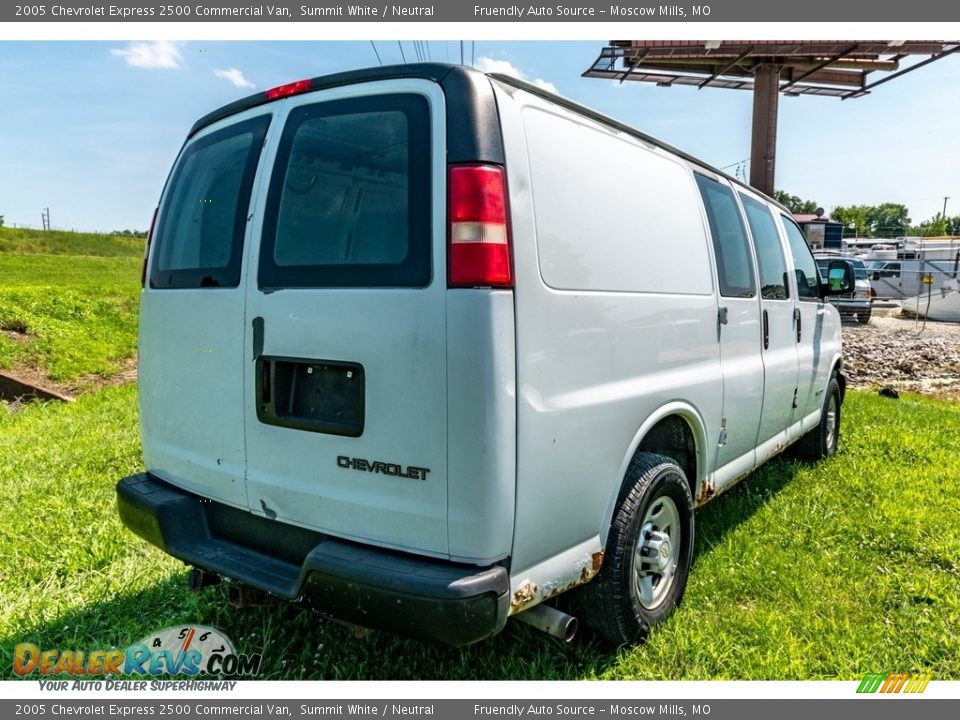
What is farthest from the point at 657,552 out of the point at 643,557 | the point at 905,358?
the point at 905,358

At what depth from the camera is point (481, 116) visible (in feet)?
7.07

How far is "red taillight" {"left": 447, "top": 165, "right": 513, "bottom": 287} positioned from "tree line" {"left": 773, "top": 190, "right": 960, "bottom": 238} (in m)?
101

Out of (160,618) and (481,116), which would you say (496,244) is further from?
(160,618)

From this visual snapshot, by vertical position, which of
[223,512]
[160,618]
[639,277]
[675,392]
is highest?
→ [639,277]

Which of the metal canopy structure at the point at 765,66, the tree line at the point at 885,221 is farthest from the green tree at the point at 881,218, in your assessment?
the metal canopy structure at the point at 765,66

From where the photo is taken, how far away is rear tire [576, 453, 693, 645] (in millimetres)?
2658

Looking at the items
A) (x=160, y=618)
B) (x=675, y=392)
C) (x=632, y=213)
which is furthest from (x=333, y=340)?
(x=160, y=618)

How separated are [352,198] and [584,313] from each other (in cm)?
93

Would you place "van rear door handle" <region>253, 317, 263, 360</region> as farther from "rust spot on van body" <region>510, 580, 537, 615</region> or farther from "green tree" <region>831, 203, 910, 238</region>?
"green tree" <region>831, 203, 910, 238</region>

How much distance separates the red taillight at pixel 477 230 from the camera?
6.79ft

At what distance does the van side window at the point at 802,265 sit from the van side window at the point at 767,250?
34 centimetres

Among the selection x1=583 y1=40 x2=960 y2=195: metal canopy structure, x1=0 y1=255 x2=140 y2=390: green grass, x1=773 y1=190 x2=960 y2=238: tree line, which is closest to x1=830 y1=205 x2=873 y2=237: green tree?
x1=773 y1=190 x2=960 y2=238: tree line

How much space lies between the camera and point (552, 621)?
2.43 metres

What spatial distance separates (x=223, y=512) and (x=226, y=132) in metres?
1.63
